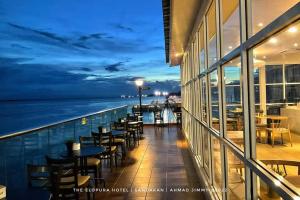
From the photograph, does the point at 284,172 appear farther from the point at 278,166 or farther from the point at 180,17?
the point at 180,17

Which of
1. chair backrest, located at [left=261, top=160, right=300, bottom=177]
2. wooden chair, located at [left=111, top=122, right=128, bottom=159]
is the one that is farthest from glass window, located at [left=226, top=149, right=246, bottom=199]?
wooden chair, located at [left=111, top=122, right=128, bottom=159]

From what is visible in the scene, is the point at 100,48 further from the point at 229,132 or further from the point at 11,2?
the point at 229,132

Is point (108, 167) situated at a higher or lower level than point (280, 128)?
lower

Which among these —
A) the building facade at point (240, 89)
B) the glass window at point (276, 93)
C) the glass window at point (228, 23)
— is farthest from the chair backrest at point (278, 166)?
the glass window at point (276, 93)

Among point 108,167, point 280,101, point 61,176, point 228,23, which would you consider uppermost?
point 228,23

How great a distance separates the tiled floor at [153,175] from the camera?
4.33 m

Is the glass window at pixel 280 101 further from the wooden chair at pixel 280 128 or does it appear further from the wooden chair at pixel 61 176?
the wooden chair at pixel 61 176

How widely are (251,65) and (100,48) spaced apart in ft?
142

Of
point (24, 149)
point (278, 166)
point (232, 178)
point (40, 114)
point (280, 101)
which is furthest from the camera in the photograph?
point (40, 114)

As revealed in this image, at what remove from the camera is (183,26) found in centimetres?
566

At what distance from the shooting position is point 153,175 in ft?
17.3

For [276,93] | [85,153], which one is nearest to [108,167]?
[85,153]

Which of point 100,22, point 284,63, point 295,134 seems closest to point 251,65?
point 295,134

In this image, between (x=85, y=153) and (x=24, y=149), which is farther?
(x=85, y=153)
